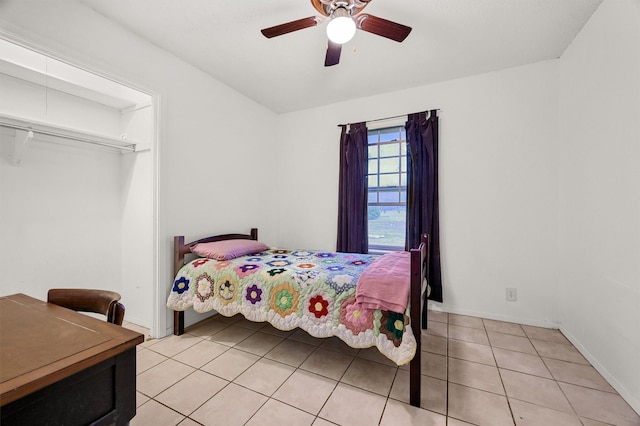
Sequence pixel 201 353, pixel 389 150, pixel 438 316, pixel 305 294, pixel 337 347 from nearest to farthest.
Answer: pixel 305 294 < pixel 201 353 < pixel 337 347 < pixel 438 316 < pixel 389 150

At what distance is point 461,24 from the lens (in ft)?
7.00

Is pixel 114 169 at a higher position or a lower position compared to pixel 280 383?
higher

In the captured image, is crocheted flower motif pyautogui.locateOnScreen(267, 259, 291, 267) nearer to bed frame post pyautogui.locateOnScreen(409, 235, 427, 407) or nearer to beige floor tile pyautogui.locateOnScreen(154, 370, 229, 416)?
beige floor tile pyautogui.locateOnScreen(154, 370, 229, 416)

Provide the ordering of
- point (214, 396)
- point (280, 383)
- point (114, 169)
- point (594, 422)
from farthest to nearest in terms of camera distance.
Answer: point (114, 169)
point (280, 383)
point (214, 396)
point (594, 422)

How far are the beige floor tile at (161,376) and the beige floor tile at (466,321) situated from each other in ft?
8.28

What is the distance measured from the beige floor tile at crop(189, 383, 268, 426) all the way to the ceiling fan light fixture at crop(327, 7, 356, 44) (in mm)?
2348

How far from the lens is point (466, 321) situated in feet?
9.21

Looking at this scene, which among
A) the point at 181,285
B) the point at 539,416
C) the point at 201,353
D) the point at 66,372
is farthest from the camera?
the point at 181,285

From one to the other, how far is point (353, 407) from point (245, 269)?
4.21 feet

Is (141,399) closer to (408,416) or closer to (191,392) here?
(191,392)

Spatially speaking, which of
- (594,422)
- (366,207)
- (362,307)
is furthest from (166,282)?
(594,422)

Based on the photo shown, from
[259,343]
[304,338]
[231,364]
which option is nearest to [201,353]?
[231,364]

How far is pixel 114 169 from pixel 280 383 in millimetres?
2689

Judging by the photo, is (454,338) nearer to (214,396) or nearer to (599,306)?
(599,306)
